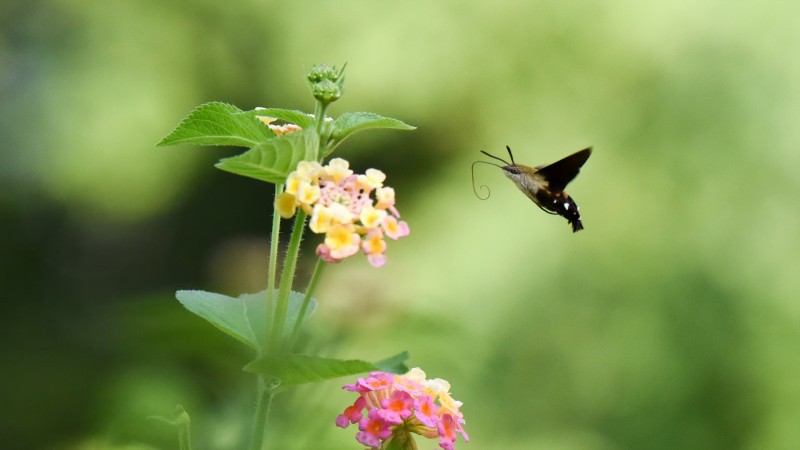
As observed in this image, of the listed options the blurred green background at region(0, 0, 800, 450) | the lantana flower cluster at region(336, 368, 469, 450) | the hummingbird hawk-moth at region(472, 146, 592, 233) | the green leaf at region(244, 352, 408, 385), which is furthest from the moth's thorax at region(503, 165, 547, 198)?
the blurred green background at region(0, 0, 800, 450)

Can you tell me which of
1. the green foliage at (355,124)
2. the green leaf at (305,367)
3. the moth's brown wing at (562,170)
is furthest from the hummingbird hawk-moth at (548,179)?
the green leaf at (305,367)

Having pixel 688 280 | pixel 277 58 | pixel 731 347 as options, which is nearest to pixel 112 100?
pixel 277 58

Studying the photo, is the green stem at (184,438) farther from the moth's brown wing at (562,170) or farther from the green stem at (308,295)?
the moth's brown wing at (562,170)

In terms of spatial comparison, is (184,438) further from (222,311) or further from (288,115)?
(288,115)

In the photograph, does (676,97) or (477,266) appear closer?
(477,266)

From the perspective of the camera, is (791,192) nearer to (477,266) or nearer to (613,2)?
(613,2)

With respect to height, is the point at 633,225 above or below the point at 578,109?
below

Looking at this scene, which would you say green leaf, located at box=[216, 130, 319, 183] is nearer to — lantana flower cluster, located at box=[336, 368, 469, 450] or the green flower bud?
the green flower bud
